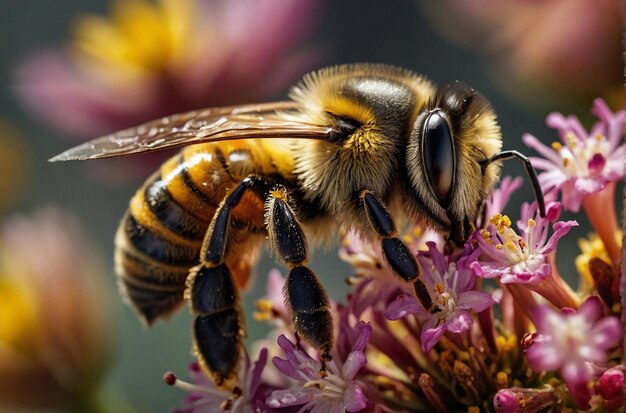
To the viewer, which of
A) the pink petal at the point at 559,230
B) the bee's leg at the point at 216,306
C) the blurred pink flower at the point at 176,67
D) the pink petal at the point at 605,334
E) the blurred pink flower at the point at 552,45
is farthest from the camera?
the blurred pink flower at the point at 176,67

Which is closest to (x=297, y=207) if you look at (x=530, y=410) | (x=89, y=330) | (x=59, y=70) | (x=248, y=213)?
(x=248, y=213)

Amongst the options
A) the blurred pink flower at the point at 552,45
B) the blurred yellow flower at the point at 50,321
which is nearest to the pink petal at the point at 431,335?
the blurred pink flower at the point at 552,45

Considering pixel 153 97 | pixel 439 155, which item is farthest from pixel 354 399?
pixel 153 97

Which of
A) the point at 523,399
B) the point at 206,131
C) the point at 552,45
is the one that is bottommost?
the point at 523,399

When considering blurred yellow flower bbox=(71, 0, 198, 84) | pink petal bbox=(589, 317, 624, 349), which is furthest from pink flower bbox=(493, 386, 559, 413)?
blurred yellow flower bbox=(71, 0, 198, 84)

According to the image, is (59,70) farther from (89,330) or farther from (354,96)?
(354,96)

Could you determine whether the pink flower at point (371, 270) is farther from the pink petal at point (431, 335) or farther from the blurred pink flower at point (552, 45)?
the blurred pink flower at point (552, 45)

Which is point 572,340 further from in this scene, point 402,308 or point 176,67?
point 176,67
